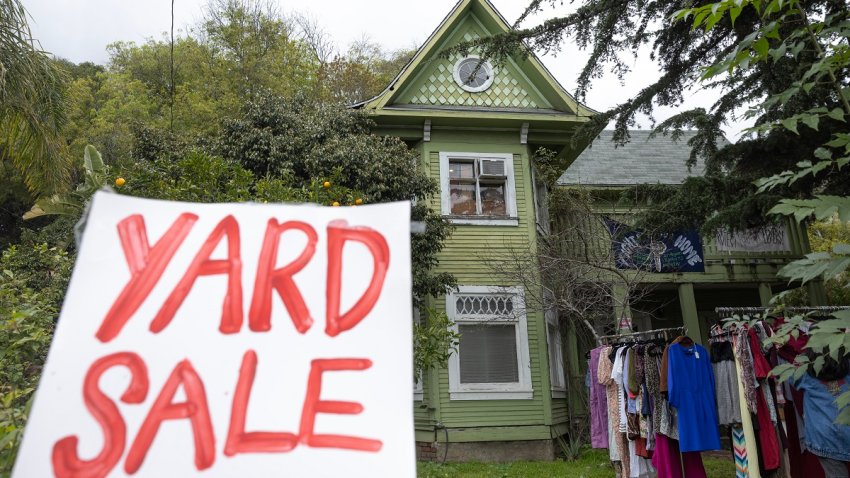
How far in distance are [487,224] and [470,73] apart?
3203 mm

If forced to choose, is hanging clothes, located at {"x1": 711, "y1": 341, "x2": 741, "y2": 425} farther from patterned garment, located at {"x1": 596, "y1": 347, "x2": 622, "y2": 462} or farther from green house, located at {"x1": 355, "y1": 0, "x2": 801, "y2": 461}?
green house, located at {"x1": 355, "y1": 0, "x2": 801, "y2": 461}

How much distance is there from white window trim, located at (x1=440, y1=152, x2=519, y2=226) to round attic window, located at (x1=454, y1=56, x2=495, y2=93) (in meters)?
1.40

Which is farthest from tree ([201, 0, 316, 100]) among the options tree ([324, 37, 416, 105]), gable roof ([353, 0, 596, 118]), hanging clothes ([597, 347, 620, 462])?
hanging clothes ([597, 347, 620, 462])

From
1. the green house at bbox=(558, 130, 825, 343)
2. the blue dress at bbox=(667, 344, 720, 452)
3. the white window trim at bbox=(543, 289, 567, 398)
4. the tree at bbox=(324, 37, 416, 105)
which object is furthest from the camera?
the tree at bbox=(324, 37, 416, 105)

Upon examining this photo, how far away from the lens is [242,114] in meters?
11.8

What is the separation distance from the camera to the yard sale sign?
66.6 inches

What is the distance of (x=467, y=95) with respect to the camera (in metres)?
13.6

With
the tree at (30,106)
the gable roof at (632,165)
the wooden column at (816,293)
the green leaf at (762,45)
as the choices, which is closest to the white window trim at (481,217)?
the gable roof at (632,165)

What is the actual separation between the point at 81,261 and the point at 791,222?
16851 millimetres

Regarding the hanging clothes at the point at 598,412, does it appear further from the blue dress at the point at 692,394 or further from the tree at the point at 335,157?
the tree at the point at 335,157

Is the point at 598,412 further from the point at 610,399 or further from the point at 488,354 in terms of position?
the point at 488,354

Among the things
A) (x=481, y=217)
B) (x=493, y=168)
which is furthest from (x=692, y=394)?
(x=493, y=168)

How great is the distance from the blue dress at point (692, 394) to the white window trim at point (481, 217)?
6441 mm

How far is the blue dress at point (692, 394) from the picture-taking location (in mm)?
6684
